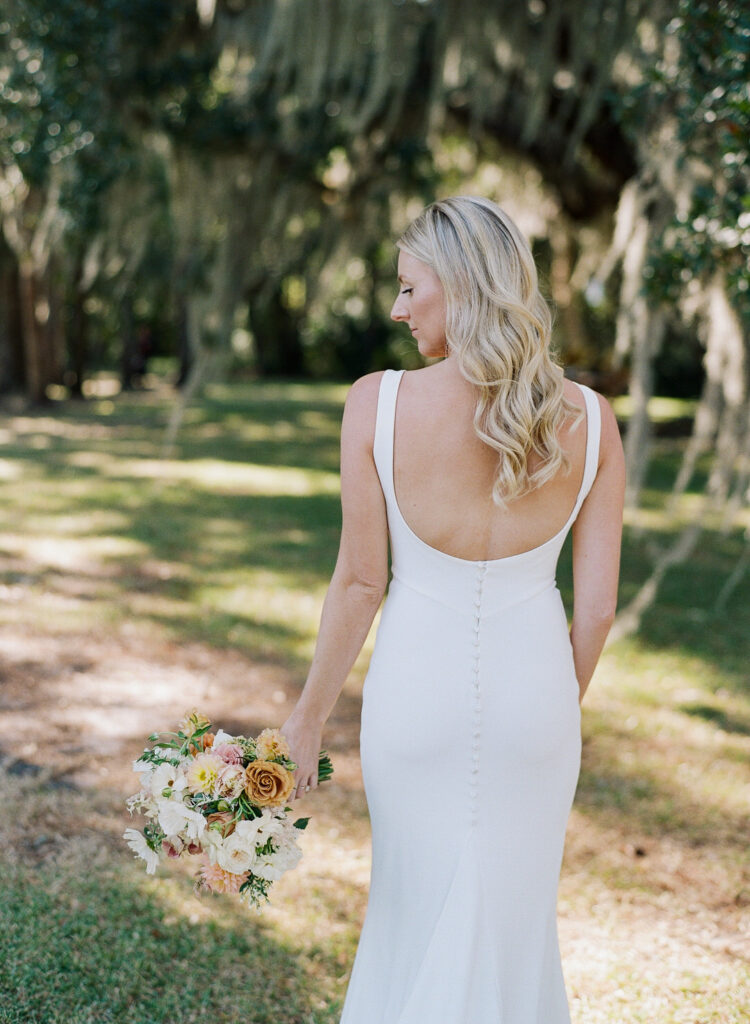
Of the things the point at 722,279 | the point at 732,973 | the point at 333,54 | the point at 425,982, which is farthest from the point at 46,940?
the point at 333,54

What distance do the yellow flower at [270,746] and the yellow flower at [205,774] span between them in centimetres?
8

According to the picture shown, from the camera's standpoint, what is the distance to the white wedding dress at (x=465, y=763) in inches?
75.9

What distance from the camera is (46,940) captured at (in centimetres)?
275

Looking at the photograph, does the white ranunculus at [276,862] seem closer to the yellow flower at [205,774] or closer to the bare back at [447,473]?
the yellow flower at [205,774]

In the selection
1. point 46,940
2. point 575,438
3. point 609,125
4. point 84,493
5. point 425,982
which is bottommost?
point 84,493

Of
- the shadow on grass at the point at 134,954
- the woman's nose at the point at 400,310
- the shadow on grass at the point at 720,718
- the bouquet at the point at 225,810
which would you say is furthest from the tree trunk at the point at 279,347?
the bouquet at the point at 225,810

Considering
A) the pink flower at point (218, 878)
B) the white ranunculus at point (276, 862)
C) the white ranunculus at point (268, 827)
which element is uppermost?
the white ranunculus at point (268, 827)

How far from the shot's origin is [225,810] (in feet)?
6.00

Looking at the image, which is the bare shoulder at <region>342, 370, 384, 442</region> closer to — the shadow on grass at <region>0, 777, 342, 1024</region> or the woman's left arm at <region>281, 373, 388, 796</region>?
the woman's left arm at <region>281, 373, 388, 796</region>

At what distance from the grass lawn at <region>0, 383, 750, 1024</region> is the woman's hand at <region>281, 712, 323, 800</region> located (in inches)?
36.0

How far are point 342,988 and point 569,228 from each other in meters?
9.08

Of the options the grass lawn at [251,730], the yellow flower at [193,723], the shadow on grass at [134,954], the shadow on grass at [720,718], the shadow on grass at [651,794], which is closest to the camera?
the yellow flower at [193,723]

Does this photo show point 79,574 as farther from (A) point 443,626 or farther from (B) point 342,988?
(A) point 443,626

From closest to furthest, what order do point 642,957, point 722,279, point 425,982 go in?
point 425,982
point 642,957
point 722,279
